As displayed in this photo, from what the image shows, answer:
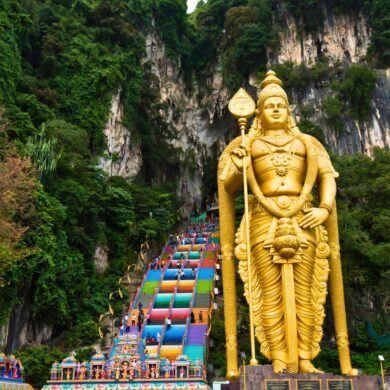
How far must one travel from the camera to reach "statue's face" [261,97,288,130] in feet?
23.5

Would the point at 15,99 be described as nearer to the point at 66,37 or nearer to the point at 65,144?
the point at 65,144

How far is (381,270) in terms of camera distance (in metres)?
12.7

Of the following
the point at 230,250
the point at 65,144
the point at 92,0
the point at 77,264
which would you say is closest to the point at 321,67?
the point at 92,0

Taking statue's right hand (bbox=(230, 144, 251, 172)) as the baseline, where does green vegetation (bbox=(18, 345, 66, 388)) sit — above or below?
below

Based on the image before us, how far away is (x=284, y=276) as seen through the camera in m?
6.30

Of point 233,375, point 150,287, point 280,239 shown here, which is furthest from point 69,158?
point 233,375

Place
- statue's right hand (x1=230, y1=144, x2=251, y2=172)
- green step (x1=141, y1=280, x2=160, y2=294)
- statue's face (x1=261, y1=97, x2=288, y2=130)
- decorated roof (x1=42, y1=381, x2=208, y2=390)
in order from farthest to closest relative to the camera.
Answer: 1. green step (x1=141, y1=280, x2=160, y2=294)
2. decorated roof (x1=42, y1=381, x2=208, y2=390)
3. statue's face (x1=261, y1=97, x2=288, y2=130)
4. statue's right hand (x1=230, y1=144, x2=251, y2=172)

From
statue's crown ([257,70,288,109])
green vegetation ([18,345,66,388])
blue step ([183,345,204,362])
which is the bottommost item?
green vegetation ([18,345,66,388])

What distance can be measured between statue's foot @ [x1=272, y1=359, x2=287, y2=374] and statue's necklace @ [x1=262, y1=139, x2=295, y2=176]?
2378 mm

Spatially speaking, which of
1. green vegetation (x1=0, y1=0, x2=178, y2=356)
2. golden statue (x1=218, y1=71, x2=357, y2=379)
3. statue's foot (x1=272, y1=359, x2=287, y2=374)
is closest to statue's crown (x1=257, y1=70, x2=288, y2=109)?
golden statue (x1=218, y1=71, x2=357, y2=379)

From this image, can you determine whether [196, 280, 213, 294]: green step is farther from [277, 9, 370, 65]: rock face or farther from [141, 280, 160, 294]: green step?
[277, 9, 370, 65]: rock face

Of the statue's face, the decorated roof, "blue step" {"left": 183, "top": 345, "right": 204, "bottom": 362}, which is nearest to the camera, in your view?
the statue's face

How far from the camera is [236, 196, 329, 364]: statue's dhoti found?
20.5 ft

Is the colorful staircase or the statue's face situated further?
the colorful staircase
